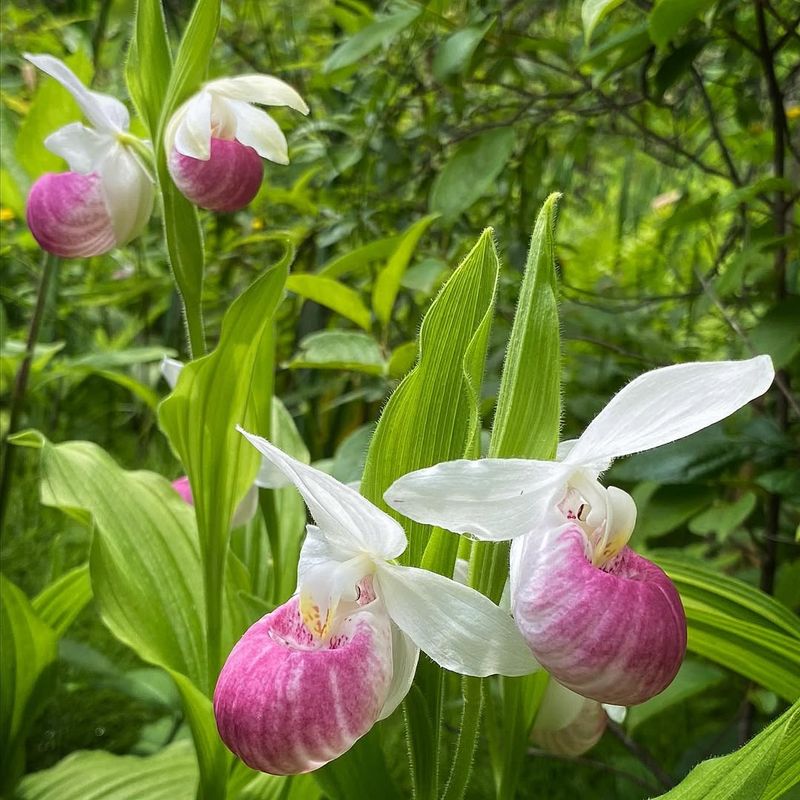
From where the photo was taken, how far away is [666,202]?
2008mm

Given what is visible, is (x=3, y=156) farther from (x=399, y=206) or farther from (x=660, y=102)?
(x=660, y=102)

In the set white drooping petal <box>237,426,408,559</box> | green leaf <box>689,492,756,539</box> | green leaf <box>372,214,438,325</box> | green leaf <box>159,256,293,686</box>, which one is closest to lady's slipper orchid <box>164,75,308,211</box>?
green leaf <box>159,256,293,686</box>

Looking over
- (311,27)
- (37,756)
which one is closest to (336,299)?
(37,756)

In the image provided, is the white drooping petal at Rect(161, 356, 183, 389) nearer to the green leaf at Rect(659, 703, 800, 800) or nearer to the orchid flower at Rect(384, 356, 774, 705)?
the orchid flower at Rect(384, 356, 774, 705)

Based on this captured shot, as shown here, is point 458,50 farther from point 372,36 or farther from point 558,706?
point 558,706

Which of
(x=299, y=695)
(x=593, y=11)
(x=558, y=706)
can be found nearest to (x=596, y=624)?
(x=299, y=695)

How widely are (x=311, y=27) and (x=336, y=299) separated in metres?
1.06

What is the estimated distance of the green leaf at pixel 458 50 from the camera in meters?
1.05

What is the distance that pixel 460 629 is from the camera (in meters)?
0.57

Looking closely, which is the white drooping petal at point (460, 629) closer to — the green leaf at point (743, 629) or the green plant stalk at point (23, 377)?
the green leaf at point (743, 629)

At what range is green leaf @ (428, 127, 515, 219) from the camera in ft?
3.65

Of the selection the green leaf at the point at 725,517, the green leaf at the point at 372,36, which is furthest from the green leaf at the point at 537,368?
the green leaf at the point at 372,36

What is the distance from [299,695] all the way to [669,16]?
2.37 feet

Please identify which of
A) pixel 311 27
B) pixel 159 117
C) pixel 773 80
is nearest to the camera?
pixel 159 117
